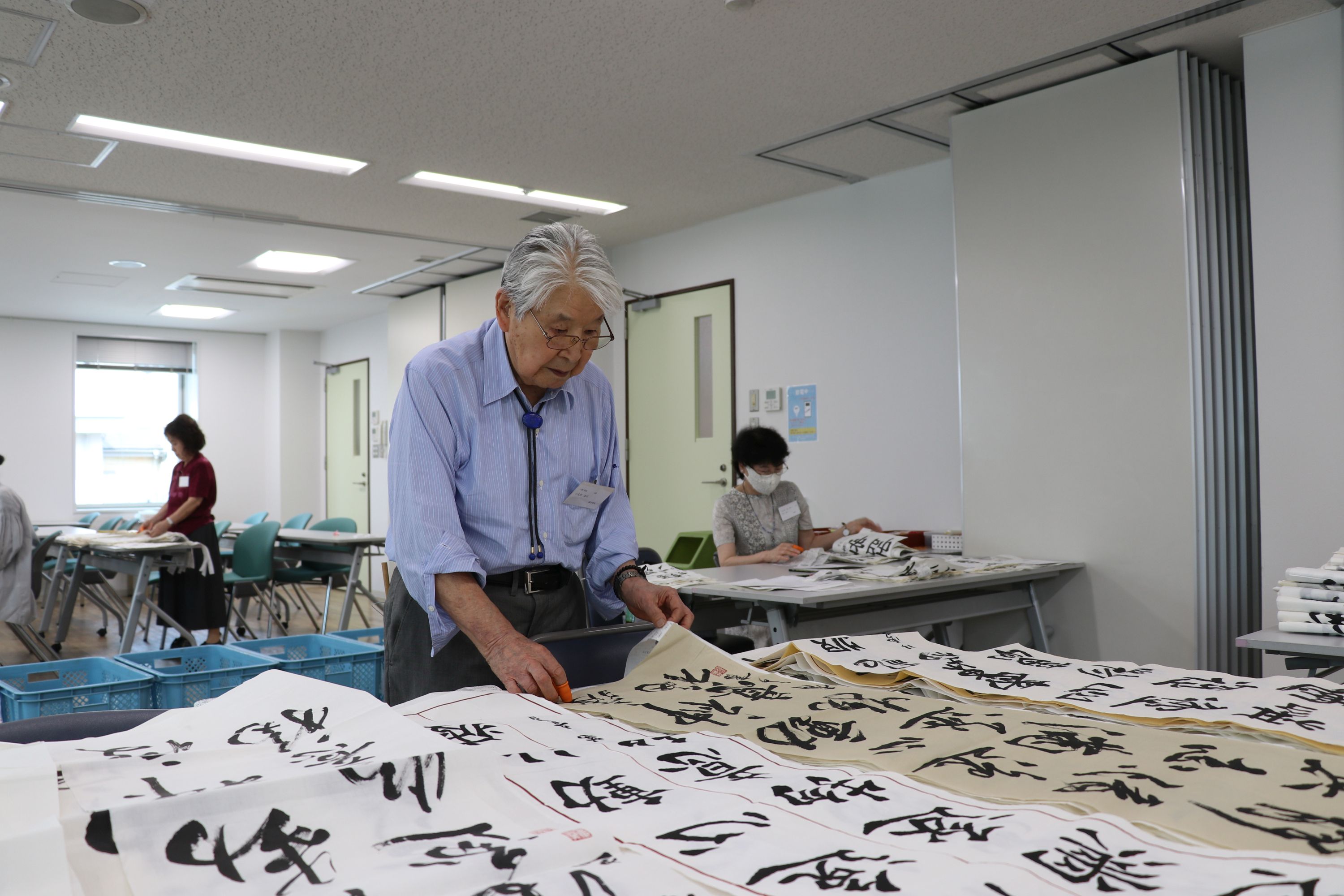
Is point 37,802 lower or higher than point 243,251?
lower

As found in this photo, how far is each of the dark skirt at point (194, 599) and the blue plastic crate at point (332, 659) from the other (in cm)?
199

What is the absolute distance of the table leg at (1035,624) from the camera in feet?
12.8

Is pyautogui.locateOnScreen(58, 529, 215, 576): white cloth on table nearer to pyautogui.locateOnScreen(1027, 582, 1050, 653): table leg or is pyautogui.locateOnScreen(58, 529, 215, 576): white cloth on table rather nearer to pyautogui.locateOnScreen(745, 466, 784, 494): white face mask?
pyautogui.locateOnScreen(745, 466, 784, 494): white face mask

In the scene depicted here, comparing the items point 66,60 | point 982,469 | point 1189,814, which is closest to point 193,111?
point 66,60

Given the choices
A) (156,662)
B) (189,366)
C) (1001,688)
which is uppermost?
(189,366)

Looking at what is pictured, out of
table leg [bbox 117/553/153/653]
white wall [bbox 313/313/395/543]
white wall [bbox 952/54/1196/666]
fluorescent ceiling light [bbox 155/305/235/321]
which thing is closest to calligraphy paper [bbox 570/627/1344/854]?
white wall [bbox 952/54/1196/666]

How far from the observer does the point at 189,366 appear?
1070 cm

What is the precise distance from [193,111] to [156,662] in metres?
2.38

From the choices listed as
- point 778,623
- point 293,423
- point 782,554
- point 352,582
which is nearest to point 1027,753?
point 778,623

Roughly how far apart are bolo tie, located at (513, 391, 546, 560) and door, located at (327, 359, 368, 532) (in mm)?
8631

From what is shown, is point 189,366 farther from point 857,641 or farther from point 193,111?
point 857,641

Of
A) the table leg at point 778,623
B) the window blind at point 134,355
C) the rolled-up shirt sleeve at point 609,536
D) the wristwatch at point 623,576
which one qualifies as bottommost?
the table leg at point 778,623

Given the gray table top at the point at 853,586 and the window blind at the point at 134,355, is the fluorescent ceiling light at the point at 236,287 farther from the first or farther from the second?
the gray table top at the point at 853,586

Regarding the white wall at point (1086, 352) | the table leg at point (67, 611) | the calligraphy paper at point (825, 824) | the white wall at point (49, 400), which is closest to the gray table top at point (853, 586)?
the white wall at point (1086, 352)
